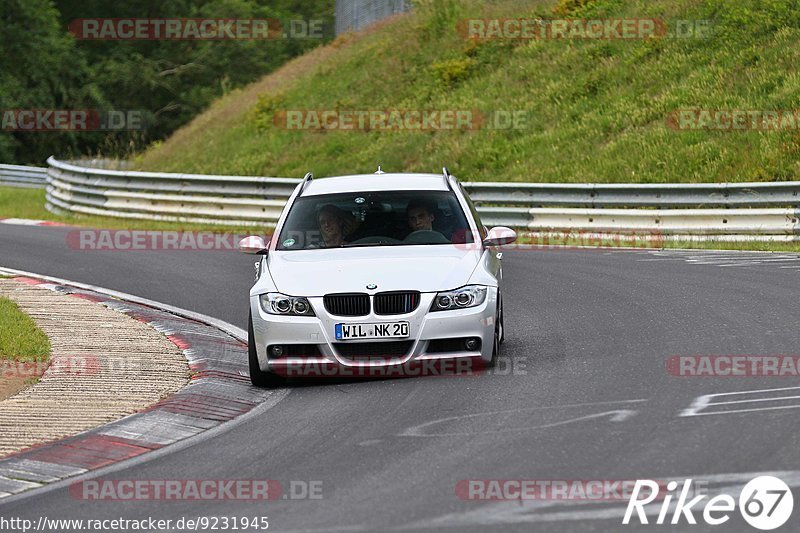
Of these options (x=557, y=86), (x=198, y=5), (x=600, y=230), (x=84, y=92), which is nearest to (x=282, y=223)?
(x=600, y=230)

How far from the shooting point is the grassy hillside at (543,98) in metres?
26.8

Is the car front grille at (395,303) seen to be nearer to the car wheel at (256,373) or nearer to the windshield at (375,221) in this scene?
the car wheel at (256,373)

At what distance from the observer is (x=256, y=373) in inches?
397

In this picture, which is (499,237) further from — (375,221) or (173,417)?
(173,417)

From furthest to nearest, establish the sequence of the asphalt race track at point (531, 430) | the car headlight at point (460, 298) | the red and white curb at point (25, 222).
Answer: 1. the red and white curb at point (25, 222)
2. the car headlight at point (460, 298)
3. the asphalt race track at point (531, 430)

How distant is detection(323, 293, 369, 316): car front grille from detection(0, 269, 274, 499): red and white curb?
0.81 metres

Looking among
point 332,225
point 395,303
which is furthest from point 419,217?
point 395,303

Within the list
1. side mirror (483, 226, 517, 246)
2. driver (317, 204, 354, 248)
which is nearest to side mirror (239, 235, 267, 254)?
driver (317, 204, 354, 248)

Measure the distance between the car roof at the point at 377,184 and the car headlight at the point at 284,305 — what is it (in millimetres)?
1614

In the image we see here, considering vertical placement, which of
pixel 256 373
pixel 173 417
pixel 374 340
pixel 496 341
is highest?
pixel 374 340

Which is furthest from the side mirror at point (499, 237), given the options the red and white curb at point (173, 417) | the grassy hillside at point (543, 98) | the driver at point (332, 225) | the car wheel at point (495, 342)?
the grassy hillside at point (543, 98)

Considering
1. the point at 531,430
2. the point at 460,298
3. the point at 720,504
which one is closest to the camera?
the point at 720,504

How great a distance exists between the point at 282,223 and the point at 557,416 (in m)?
3.74

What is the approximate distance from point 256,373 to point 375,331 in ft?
3.35
